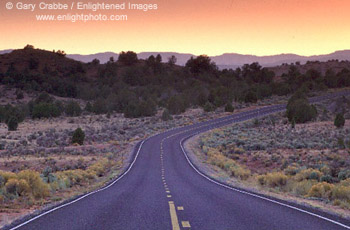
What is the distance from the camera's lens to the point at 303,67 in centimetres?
19325

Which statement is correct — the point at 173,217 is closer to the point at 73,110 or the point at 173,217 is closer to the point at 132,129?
the point at 132,129

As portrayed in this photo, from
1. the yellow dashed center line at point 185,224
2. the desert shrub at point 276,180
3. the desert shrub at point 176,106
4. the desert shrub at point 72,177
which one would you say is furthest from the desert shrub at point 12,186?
the desert shrub at point 176,106

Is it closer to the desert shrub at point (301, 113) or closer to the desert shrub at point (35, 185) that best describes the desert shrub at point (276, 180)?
the desert shrub at point (35, 185)

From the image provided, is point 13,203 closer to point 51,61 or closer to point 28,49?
point 51,61

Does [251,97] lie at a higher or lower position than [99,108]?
higher

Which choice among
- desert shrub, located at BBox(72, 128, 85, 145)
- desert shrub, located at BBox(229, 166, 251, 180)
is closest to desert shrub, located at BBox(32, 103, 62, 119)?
desert shrub, located at BBox(72, 128, 85, 145)

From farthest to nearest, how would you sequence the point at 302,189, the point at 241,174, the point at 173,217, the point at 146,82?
1. the point at 146,82
2. the point at 241,174
3. the point at 302,189
4. the point at 173,217

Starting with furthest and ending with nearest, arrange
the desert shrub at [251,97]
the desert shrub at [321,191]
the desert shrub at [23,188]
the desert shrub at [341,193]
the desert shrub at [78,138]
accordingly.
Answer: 1. the desert shrub at [251,97]
2. the desert shrub at [78,138]
3. the desert shrub at [321,191]
4. the desert shrub at [23,188]
5. the desert shrub at [341,193]

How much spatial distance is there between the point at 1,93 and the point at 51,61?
184 ft

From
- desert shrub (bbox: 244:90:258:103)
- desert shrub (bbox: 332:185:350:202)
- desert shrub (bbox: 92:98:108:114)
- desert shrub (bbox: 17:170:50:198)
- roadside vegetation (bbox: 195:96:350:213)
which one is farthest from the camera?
desert shrub (bbox: 92:98:108:114)

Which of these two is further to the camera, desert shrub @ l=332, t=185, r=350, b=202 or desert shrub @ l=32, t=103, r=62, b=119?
desert shrub @ l=32, t=103, r=62, b=119

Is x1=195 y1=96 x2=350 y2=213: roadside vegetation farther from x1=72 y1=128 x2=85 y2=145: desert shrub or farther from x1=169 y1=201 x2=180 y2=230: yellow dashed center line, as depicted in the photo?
x1=72 y1=128 x2=85 y2=145: desert shrub

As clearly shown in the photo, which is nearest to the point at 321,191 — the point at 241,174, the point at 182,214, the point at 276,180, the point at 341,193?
the point at 341,193

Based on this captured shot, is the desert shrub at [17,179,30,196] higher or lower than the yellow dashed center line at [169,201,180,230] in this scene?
lower
